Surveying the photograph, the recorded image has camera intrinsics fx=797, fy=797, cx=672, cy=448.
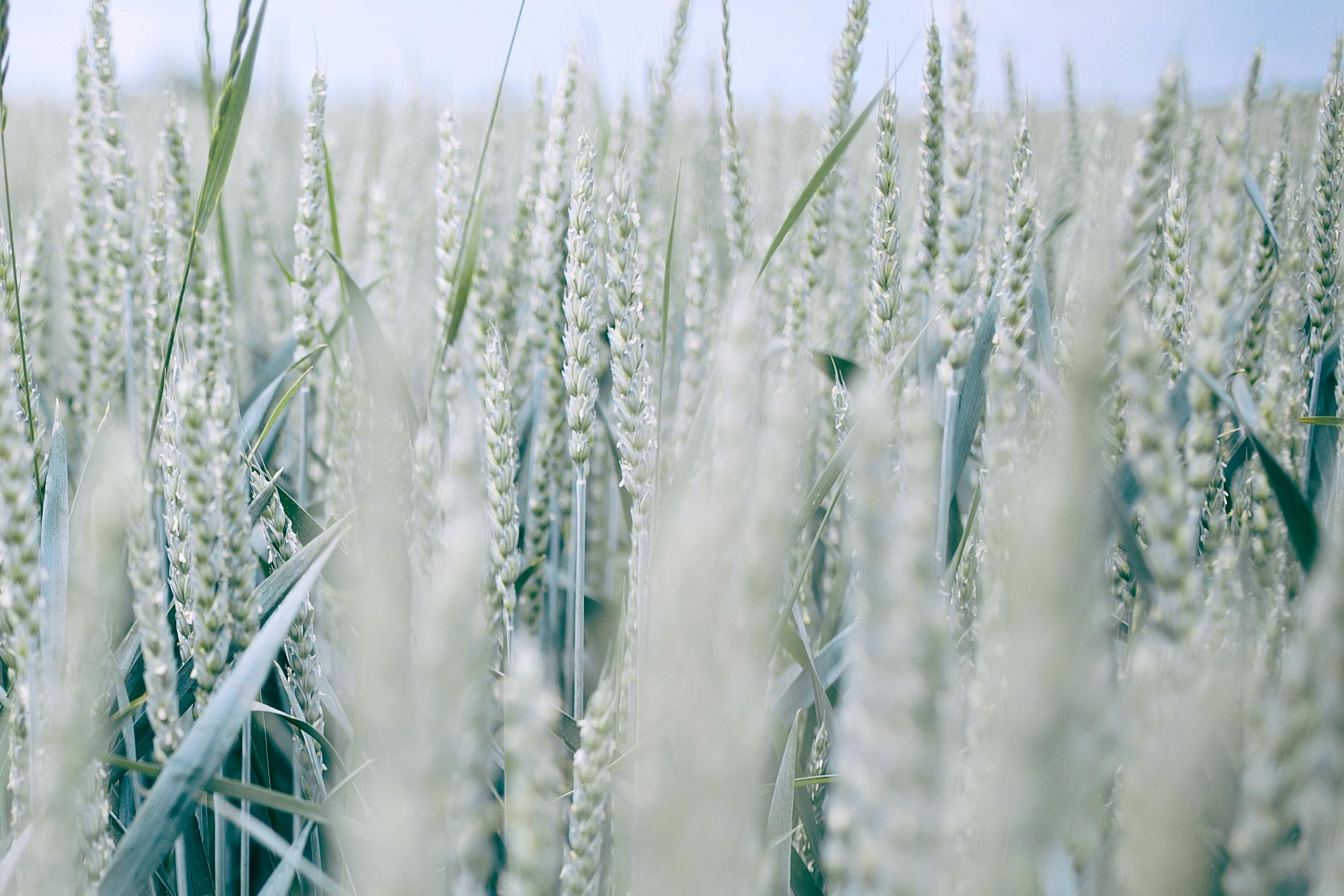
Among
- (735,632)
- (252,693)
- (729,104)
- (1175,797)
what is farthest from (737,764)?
(729,104)

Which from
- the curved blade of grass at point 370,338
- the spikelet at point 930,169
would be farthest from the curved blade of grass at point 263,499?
the spikelet at point 930,169

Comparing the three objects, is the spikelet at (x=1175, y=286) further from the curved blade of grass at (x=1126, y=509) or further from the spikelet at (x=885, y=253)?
the spikelet at (x=885, y=253)

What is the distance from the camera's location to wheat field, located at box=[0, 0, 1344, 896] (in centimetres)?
31

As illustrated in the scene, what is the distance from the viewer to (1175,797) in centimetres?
31

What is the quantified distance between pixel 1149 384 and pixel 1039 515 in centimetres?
14

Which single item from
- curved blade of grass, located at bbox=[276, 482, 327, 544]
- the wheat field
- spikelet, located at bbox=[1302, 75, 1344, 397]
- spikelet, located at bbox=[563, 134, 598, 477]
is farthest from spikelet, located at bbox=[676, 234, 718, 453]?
spikelet, located at bbox=[1302, 75, 1344, 397]

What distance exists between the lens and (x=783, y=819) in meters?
0.68

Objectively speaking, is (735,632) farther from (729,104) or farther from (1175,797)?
(729,104)

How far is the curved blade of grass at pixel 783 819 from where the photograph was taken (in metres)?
0.67

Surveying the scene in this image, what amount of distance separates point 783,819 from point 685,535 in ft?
1.58

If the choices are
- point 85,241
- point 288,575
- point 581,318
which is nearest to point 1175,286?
point 581,318

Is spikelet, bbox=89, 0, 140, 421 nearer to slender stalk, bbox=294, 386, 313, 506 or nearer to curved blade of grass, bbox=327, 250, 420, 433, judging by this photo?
slender stalk, bbox=294, 386, 313, 506

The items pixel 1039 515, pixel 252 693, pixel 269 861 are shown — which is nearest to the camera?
pixel 1039 515

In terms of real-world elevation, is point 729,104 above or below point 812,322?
above
